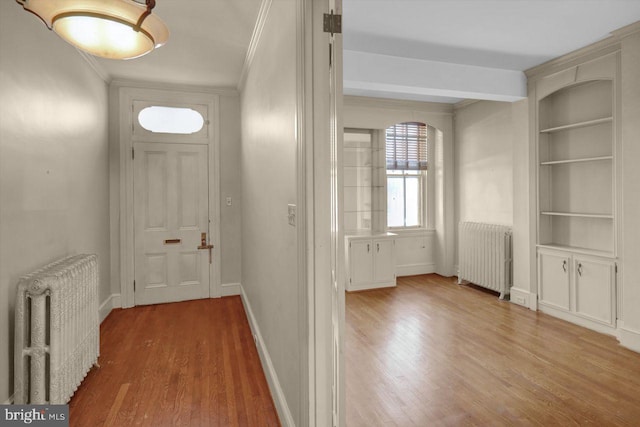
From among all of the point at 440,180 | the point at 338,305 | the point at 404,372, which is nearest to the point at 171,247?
the point at 404,372

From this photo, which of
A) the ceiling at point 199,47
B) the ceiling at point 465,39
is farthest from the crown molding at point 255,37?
the ceiling at point 465,39

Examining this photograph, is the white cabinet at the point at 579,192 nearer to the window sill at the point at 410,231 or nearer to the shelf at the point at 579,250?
the shelf at the point at 579,250

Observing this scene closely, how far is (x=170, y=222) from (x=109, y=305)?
3.88 feet

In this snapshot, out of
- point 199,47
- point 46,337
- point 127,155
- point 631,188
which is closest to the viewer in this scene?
point 46,337

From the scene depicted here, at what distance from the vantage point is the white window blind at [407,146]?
571cm

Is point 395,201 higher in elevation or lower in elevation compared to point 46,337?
higher

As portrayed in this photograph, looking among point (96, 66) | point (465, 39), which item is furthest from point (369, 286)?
point (96, 66)

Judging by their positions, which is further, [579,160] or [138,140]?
[138,140]

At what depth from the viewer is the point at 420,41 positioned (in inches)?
133

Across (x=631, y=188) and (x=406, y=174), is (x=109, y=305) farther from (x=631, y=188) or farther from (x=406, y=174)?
(x=631, y=188)

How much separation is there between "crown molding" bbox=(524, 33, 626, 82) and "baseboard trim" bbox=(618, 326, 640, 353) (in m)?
2.65

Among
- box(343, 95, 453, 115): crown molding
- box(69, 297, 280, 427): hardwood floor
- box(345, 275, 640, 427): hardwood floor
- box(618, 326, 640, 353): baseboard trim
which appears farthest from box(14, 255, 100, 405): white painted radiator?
box(618, 326, 640, 353): baseboard trim

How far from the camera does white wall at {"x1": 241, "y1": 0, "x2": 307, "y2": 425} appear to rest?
69.6 inches

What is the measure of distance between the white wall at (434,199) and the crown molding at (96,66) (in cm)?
358
